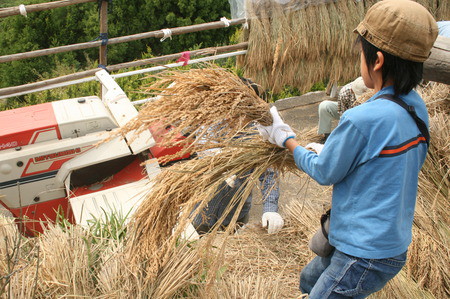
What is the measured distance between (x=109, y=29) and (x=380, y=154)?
415 inches

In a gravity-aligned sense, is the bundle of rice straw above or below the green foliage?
above

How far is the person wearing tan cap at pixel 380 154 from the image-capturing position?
1471mm

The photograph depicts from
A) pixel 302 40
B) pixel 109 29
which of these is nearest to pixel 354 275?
pixel 302 40

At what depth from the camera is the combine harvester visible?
2.88 m

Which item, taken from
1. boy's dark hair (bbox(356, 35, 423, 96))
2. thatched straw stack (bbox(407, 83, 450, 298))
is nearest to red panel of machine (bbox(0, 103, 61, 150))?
boy's dark hair (bbox(356, 35, 423, 96))

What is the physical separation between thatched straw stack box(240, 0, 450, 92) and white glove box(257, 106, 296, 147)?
10.5ft

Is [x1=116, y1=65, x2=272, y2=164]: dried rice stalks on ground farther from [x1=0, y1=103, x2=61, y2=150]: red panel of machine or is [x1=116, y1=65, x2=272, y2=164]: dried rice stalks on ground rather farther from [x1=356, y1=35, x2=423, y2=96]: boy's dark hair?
[x1=0, y1=103, x2=61, y2=150]: red panel of machine

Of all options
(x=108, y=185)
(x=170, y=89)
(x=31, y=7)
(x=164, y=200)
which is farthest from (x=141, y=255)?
(x=31, y=7)

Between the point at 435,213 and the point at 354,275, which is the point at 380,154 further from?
the point at 435,213

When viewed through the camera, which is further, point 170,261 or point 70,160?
point 70,160

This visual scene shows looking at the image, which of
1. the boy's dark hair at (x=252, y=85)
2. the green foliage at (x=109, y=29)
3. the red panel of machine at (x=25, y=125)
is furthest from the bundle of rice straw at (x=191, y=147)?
the green foliage at (x=109, y=29)

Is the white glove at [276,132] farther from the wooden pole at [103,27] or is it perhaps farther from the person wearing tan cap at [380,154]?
the wooden pole at [103,27]

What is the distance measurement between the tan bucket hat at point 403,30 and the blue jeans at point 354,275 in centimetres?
75

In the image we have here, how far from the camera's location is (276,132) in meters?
1.90
